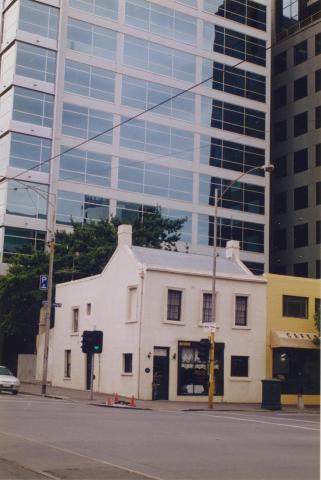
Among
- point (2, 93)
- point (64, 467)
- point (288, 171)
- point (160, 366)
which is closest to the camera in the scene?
→ point (64, 467)

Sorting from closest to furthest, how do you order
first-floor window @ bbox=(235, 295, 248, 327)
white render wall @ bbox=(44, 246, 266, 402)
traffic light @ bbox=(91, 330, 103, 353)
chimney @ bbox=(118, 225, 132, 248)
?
1. traffic light @ bbox=(91, 330, 103, 353)
2. white render wall @ bbox=(44, 246, 266, 402)
3. first-floor window @ bbox=(235, 295, 248, 327)
4. chimney @ bbox=(118, 225, 132, 248)

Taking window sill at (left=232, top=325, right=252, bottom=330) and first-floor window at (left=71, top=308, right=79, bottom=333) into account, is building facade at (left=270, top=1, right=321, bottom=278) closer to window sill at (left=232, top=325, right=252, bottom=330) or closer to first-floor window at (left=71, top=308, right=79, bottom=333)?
window sill at (left=232, top=325, right=252, bottom=330)

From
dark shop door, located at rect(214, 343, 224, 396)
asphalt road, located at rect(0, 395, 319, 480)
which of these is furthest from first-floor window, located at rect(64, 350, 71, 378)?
asphalt road, located at rect(0, 395, 319, 480)

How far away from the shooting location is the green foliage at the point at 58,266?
47.0 metres

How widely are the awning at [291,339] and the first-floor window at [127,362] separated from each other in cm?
812

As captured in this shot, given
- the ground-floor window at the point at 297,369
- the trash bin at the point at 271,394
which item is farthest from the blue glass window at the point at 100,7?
the trash bin at the point at 271,394

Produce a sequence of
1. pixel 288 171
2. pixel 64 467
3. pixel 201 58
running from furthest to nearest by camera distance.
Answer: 1. pixel 288 171
2. pixel 201 58
3. pixel 64 467

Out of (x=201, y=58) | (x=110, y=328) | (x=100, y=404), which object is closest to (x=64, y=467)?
(x=100, y=404)

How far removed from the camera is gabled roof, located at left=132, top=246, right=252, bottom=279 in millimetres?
38375

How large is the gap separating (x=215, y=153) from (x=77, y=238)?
22732 millimetres

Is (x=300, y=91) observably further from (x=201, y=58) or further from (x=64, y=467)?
(x=64, y=467)

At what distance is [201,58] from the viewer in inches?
2630

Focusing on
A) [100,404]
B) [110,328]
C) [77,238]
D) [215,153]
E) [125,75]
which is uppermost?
[125,75]

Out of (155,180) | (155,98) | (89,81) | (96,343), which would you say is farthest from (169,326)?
(155,98)
